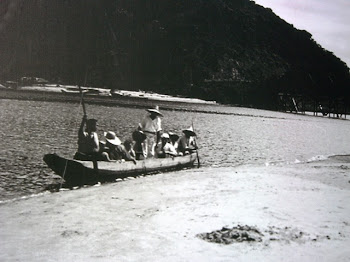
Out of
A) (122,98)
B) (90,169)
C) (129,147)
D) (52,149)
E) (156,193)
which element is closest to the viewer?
(156,193)

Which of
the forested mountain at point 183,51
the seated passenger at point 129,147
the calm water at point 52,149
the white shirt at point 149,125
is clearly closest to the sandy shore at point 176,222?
the seated passenger at point 129,147

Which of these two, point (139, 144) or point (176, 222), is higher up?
point (139, 144)

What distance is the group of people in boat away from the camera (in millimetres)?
13250

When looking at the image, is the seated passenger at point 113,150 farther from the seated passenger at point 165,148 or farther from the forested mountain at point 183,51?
the forested mountain at point 183,51

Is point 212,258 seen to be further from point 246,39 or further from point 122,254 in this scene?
point 246,39

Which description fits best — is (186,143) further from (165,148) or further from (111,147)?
(111,147)

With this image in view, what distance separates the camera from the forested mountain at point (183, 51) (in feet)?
229

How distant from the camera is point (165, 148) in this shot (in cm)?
1825

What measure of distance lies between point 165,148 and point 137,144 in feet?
7.56

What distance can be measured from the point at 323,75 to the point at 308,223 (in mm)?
82974

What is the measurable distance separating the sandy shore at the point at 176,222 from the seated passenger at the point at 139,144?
3.05 metres

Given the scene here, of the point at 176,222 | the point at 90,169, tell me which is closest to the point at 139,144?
the point at 90,169

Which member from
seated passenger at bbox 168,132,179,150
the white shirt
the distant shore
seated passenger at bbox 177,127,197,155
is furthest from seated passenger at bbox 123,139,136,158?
the distant shore

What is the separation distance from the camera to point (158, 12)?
12644cm
